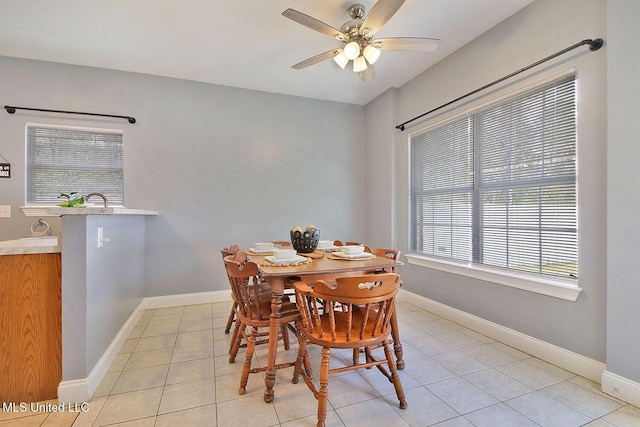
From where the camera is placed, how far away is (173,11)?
2291 mm

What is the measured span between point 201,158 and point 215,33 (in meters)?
1.48

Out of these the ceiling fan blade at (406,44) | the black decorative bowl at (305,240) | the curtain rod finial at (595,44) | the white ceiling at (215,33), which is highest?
the white ceiling at (215,33)

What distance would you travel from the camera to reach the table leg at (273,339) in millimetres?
1655

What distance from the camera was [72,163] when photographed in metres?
3.13

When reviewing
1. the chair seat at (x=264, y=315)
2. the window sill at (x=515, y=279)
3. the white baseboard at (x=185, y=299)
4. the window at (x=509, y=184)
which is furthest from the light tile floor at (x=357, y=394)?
the white baseboard at (x=185, y=299)

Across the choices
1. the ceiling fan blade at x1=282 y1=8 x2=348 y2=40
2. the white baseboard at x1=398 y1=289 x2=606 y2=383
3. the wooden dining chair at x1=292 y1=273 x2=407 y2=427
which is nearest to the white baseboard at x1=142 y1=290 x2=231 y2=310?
the wooden dining chair at x1=292 y1=273 x2=407 y2=427

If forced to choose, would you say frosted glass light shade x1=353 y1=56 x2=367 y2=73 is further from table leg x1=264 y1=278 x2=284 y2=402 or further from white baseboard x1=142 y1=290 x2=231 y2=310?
white baseboard x1=142 y1=290 x2=231 y2=310

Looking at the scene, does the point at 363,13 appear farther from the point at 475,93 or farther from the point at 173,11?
the point at 173,11

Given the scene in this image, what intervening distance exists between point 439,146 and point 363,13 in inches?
64.0

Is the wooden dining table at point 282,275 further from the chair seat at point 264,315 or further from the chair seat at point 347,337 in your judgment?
the chair seat at point 347,337

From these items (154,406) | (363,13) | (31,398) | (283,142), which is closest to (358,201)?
(283,142)

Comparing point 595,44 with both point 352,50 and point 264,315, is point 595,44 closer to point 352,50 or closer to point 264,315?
point 352,50

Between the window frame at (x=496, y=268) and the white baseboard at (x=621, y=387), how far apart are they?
475mm

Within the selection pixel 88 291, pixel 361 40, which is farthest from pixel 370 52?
pixel 88 291
